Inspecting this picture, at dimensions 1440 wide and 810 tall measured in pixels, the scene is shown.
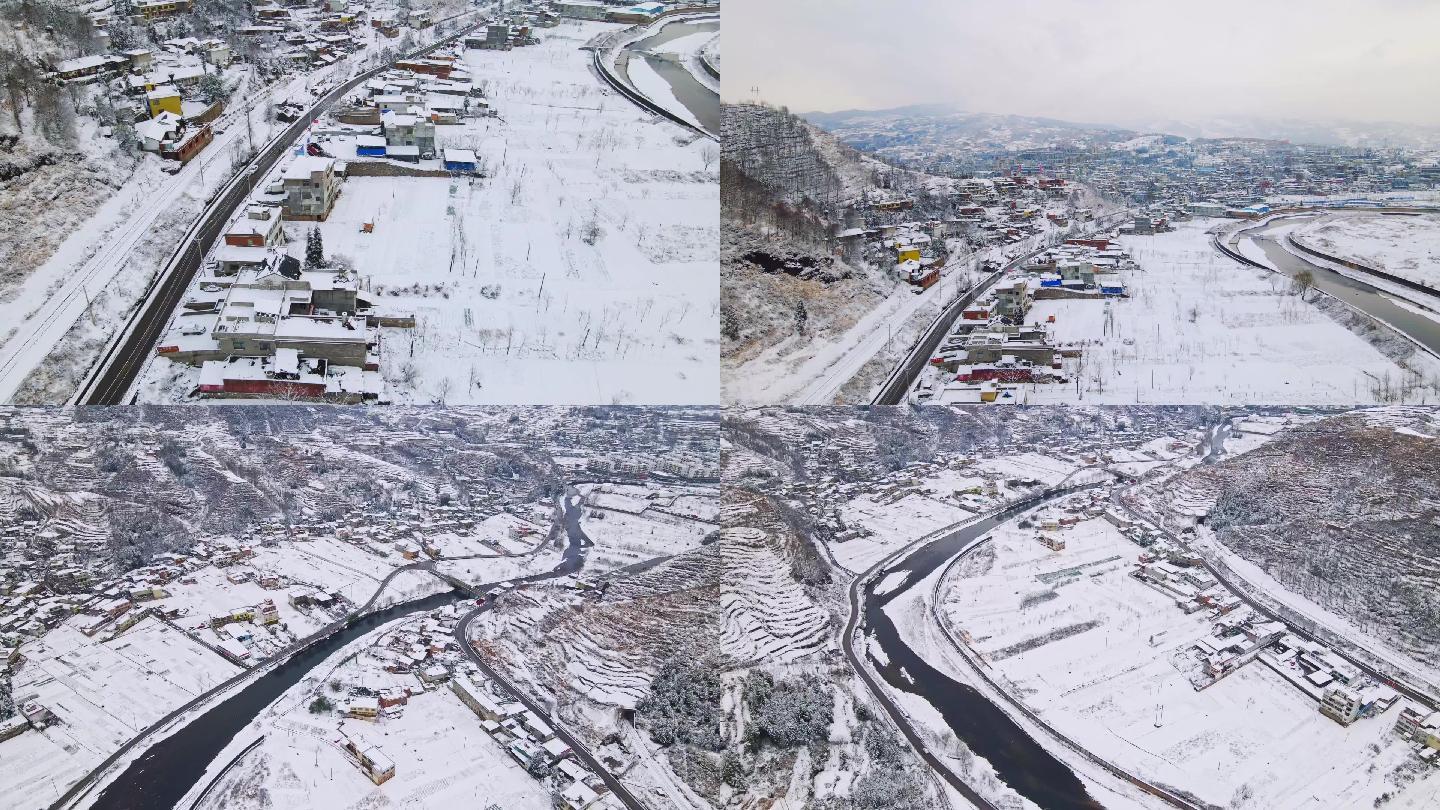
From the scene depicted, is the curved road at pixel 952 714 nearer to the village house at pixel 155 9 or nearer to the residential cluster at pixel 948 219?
the residential cluster at pixel 948 219

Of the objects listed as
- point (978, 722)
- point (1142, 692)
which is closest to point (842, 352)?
point (978, 722)

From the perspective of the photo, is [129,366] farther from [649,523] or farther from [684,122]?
[684,122]

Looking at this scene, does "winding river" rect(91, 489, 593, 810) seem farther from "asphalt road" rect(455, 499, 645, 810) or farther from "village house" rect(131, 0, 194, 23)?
"village house" rect(131, 0, 194, 23)

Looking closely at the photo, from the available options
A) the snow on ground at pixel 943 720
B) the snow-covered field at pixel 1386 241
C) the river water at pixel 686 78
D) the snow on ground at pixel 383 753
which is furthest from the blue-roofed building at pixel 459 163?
the snow-covered field at pixel 1386 241

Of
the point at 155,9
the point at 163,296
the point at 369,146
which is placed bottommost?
the point at 163,296

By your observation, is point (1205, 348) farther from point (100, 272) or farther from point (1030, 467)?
point (100, 272)

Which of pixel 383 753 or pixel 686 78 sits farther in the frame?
pixel 686 78
